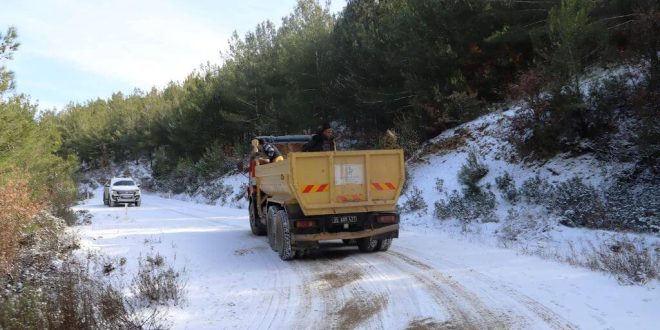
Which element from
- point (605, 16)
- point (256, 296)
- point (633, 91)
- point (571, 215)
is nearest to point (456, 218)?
point (571, 215)

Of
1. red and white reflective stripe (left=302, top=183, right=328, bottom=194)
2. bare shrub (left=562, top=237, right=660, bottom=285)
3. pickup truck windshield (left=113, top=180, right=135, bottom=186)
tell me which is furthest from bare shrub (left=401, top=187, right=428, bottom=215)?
pickup truck windshield (left=113, top=180, right=135, bottom=186)

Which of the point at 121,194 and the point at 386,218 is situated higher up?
the point at 121,194

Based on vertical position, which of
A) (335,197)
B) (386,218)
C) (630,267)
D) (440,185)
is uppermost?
(440,185)

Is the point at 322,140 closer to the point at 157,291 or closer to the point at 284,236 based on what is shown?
the point at 284,236

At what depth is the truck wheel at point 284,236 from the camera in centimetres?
881

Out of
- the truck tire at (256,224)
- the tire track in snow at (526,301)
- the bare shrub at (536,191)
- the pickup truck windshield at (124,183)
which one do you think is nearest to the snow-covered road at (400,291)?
the tire track in snow at (526,301)

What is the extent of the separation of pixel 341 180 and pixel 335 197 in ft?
1.06

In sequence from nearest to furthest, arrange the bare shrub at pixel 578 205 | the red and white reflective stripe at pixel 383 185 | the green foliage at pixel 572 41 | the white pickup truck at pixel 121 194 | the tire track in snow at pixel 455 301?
the tire track in snow at pixel 455 301
the red and white reflective stripe at pixel 383 185
the bare shrub at pixel 578 205
the green foliage at pixel 572 41
the white pickup truck at pixel 121 194

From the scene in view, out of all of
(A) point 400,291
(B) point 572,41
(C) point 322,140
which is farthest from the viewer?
(B) point 572,41

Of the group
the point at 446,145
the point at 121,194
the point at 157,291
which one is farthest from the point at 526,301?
the point at 121,194

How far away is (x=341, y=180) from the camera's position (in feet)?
28.7

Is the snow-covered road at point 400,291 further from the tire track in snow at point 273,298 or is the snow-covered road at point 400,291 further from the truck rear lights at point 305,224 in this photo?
the truck rear lights at point 305,224

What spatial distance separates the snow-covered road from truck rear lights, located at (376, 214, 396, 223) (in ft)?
2.25

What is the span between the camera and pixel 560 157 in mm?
14297
